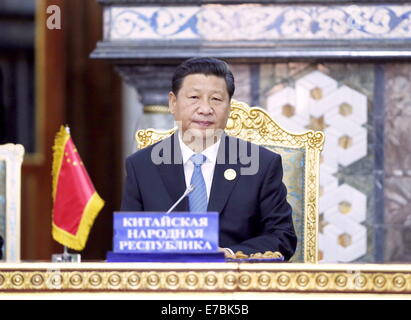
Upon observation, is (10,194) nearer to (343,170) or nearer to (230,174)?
(230,174)

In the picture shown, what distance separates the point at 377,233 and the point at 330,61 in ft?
2.78

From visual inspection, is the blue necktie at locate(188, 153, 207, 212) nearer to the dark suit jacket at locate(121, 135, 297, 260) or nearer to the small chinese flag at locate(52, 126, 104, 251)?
the dark suit jacket at locate(121, 135, 297, 260)

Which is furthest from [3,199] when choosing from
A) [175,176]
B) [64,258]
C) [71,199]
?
[175,176]

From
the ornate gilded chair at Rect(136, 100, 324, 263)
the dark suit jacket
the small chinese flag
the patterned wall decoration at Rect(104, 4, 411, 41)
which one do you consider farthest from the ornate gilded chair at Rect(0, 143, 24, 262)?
the patterned wall decoration at Rect(104, 4, 411, 41)

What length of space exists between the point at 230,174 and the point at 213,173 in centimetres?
5

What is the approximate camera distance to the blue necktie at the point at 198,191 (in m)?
2.81

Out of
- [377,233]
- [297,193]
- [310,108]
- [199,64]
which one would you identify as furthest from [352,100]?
[199,64]

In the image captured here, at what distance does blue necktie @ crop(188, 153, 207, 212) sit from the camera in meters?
2.81

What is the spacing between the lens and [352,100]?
4.80 meters

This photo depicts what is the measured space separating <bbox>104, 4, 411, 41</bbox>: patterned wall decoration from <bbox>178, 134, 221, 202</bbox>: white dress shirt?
2.02 meters

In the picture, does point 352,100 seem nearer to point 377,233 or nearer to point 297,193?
point 377,233

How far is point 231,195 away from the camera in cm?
285

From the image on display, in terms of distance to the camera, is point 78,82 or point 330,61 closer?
point 330,61

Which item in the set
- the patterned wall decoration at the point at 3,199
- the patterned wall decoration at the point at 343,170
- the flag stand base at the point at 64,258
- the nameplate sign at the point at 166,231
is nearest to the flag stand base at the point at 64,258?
the flag stand base at the point at 64,258
